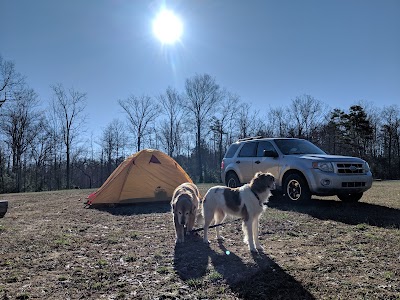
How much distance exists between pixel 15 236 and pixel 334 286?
6.25m

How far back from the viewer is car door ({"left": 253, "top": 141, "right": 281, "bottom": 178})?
9.66m

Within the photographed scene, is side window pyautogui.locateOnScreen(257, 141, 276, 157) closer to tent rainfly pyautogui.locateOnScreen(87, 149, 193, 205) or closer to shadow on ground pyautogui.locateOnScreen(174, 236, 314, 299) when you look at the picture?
tent rainfly pyautogui.locateOnScreen(87, 149, 193, 205)

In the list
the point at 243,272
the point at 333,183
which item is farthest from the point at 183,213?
the point at 333,183

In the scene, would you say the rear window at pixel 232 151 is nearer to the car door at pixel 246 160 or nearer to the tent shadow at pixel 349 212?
the car door at pixel 246 160

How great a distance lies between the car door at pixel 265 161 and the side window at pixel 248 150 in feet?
0.77

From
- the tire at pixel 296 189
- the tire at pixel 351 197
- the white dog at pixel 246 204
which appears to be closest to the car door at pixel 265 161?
the tire at pixel 296 189

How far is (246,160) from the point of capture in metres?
10.9

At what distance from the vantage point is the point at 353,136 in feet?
147

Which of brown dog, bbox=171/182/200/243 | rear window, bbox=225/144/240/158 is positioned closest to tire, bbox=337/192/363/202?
rear window, bbox=225/144/240/158

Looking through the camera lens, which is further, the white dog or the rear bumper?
the rear bumper

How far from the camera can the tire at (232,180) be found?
11281 millimetres

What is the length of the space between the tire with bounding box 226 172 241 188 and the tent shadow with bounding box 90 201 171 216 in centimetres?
247

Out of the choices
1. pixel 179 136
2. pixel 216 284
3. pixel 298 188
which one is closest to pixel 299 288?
pixel 216 284

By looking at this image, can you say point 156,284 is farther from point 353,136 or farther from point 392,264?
point 353,136
